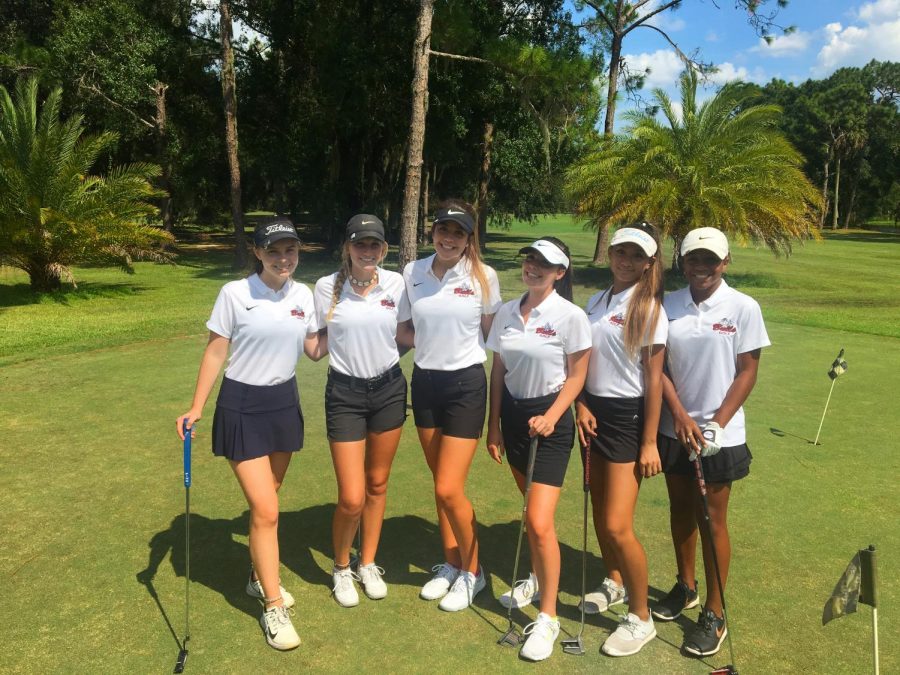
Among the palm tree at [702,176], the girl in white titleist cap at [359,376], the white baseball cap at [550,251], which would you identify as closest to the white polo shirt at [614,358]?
the white baseball cap at [550,251]

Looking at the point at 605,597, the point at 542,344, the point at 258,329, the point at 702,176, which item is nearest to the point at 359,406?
the point at 258,329

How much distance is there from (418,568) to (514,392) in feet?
4.36

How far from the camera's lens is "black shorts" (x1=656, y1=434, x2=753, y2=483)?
355 centimetres

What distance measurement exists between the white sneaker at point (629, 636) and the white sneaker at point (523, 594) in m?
0.46

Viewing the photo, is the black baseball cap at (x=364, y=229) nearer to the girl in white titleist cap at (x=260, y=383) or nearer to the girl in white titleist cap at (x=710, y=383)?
the girl in white titleist cap at (x=260, y=383)

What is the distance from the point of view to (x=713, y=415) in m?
3.55

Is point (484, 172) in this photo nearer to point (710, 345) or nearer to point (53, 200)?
point (53, 200)

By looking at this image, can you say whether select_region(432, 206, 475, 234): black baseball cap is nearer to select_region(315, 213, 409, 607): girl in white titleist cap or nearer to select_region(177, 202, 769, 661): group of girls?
select_region(177, 202, 769, 661): group of girls

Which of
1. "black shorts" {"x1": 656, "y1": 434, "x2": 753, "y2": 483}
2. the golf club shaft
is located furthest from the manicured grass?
"black shorts" {"x1": 656, "y1": 434, "x2": 753, "y2": 483}

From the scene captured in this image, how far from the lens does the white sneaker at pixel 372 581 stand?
12.8ft

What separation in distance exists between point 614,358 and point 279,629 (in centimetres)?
210

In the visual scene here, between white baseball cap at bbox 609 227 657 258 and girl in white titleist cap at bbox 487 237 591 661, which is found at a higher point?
white baseball cap at bbox 609 227 657 258

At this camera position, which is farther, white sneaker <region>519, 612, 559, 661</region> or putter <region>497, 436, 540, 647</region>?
putter <region>497, 436, 540, 647</region>

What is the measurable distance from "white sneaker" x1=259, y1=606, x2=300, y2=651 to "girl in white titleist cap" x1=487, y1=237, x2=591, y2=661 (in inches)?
42.7
